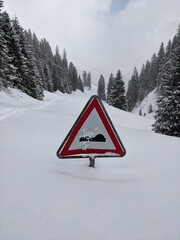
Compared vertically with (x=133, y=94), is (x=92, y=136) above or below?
below

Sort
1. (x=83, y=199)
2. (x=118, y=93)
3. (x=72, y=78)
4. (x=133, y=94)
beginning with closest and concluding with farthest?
(x=83, y=199)
(x=118, y=93)
(x=133, y=94)
(x=72, y=78)

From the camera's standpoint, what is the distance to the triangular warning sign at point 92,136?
2.51 m

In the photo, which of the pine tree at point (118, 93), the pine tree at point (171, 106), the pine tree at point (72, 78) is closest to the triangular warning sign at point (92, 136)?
the pine tree at point (171, 106)

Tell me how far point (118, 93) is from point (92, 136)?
34994 millimetres

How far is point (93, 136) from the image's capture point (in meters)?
2.53

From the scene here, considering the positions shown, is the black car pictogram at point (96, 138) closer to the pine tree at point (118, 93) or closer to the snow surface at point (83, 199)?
the snow surface at point (83, 199)

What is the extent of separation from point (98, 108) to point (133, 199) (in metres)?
1.15

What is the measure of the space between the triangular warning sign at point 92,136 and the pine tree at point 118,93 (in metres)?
34.1

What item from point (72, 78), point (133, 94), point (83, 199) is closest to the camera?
point (83, 199)

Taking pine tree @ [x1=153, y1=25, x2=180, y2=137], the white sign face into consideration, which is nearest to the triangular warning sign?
the white sign face

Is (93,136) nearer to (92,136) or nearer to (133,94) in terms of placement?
(92,136)

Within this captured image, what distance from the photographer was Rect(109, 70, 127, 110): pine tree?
1414 inches

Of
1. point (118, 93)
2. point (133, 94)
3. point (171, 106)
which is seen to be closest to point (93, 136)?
point (171, 106)

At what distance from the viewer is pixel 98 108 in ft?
8.29
